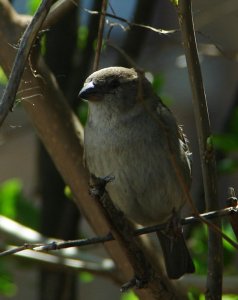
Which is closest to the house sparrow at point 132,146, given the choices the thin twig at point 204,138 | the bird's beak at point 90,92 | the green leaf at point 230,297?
the bird's beak at point 90,92

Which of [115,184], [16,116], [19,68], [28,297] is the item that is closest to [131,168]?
[115,184]

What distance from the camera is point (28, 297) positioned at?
21.1 ft

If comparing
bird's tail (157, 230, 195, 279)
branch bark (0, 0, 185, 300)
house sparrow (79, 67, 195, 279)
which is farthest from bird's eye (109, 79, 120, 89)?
bird's tail (157, 230, 195, 279)

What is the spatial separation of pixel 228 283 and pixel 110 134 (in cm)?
83

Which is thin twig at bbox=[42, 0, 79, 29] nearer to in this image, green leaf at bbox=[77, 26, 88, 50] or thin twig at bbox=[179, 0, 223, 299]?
thin twig at bbox=[179, 0, 223, 299]

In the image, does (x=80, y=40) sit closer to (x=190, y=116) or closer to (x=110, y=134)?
(x=110, y=134)

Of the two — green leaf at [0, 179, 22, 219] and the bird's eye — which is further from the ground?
the bird's eye

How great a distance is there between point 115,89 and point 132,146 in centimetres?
27

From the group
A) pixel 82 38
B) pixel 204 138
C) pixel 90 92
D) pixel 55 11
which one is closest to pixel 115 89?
pixel 90 92

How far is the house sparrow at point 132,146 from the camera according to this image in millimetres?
3018

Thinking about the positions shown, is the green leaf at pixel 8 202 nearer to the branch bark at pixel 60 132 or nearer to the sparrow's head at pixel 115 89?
the branch bark at pixel 60 132

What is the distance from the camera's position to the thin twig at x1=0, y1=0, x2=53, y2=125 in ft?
5.79

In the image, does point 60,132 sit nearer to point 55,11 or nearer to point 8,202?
point 55,11

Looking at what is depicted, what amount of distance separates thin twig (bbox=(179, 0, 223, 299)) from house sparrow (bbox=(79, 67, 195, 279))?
605 millimetres
